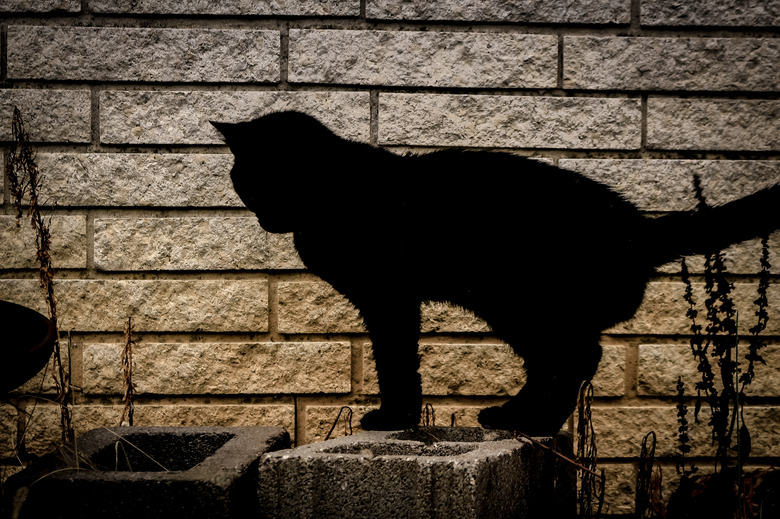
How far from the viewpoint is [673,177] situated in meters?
2.07

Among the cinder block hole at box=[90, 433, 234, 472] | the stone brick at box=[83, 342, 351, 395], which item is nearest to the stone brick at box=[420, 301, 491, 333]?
the stone brick at box=[83, 342, 351, 395]

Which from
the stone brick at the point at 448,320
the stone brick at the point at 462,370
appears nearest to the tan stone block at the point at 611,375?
the stone brick at the point at 462,370

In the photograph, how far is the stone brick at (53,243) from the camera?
2.06 meters

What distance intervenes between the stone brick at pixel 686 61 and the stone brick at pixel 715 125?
69mm

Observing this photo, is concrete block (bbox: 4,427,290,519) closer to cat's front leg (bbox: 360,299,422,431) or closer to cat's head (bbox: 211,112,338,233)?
cat's front leg (bbox: 360,299,422,431)

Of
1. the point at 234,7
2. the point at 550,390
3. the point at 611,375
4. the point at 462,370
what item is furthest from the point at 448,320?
the point at 234,7

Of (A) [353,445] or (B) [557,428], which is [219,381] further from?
(B) [557,428]

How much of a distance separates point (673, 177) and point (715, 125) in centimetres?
28

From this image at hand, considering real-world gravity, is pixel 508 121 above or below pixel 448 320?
above

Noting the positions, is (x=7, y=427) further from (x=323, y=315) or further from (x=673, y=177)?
(x=673, y=177)

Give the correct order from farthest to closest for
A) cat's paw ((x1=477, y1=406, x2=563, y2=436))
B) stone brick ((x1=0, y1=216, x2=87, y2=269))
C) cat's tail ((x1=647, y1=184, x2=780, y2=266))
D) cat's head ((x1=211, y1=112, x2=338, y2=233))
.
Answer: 1. stone brick ((x1=0, y1=216, x2=87, y2=269))
2. cat's head ((x1=211, y1=112, x2=338, y2=233))
3. cat's tail ((x1=647, y1=184, x2=780, y2=266))
4. cat's paw ((x1=477, y1=406, x2=563, y2=436))

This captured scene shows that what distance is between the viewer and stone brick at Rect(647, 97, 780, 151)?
2.08m

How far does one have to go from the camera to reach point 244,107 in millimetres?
2092

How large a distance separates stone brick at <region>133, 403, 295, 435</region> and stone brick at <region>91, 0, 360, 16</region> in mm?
1633
